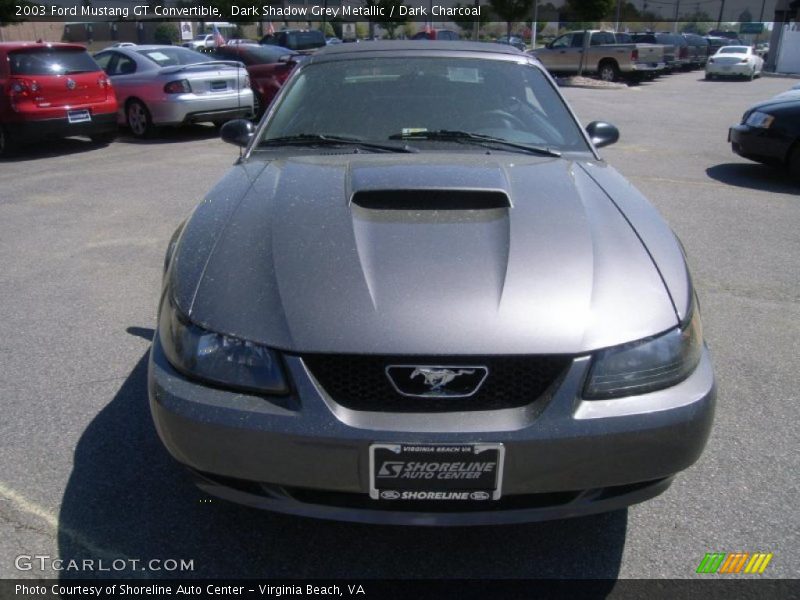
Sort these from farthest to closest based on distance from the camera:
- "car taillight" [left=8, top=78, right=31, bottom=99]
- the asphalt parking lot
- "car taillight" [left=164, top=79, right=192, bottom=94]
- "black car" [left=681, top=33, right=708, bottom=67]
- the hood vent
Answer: "black car" [left=681, top=33, right=708, bottom=67] < "car taillight" [left=164, top=79, right=192, bottom=94] < "car taillight" [left=8, top=78, right=31, bottom=99] < the hood vent < the asphalt parking lot

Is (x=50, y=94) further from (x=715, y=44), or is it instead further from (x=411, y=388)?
(x=715, y=44)

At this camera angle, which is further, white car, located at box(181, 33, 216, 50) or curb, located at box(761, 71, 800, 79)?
curb, located at box(761, 71, 800, 79)

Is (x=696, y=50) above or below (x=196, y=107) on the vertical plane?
below

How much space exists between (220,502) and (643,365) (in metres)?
1.56

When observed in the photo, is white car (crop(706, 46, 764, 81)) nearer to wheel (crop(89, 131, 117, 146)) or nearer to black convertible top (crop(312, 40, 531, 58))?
wheel (crop(89, 131, 117, 146))

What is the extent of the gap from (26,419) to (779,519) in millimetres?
3081

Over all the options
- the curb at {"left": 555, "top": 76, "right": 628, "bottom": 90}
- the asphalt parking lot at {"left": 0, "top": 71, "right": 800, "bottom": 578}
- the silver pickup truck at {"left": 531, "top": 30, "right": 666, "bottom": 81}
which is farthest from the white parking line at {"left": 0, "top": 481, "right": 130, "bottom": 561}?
the silver pickup truck at {"left": 531, "top": 30, "right": 666, "bottom": 81}

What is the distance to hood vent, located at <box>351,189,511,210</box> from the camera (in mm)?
2566

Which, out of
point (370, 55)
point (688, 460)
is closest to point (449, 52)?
point (370, 55)

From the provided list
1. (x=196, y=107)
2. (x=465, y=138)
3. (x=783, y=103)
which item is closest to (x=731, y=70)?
(x=783, y=103)

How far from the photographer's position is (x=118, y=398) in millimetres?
3377

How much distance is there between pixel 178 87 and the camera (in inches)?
435

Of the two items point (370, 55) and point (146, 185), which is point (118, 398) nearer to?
point (370, 55)

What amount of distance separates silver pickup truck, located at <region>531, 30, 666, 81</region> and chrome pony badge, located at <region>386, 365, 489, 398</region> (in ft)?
78.2
